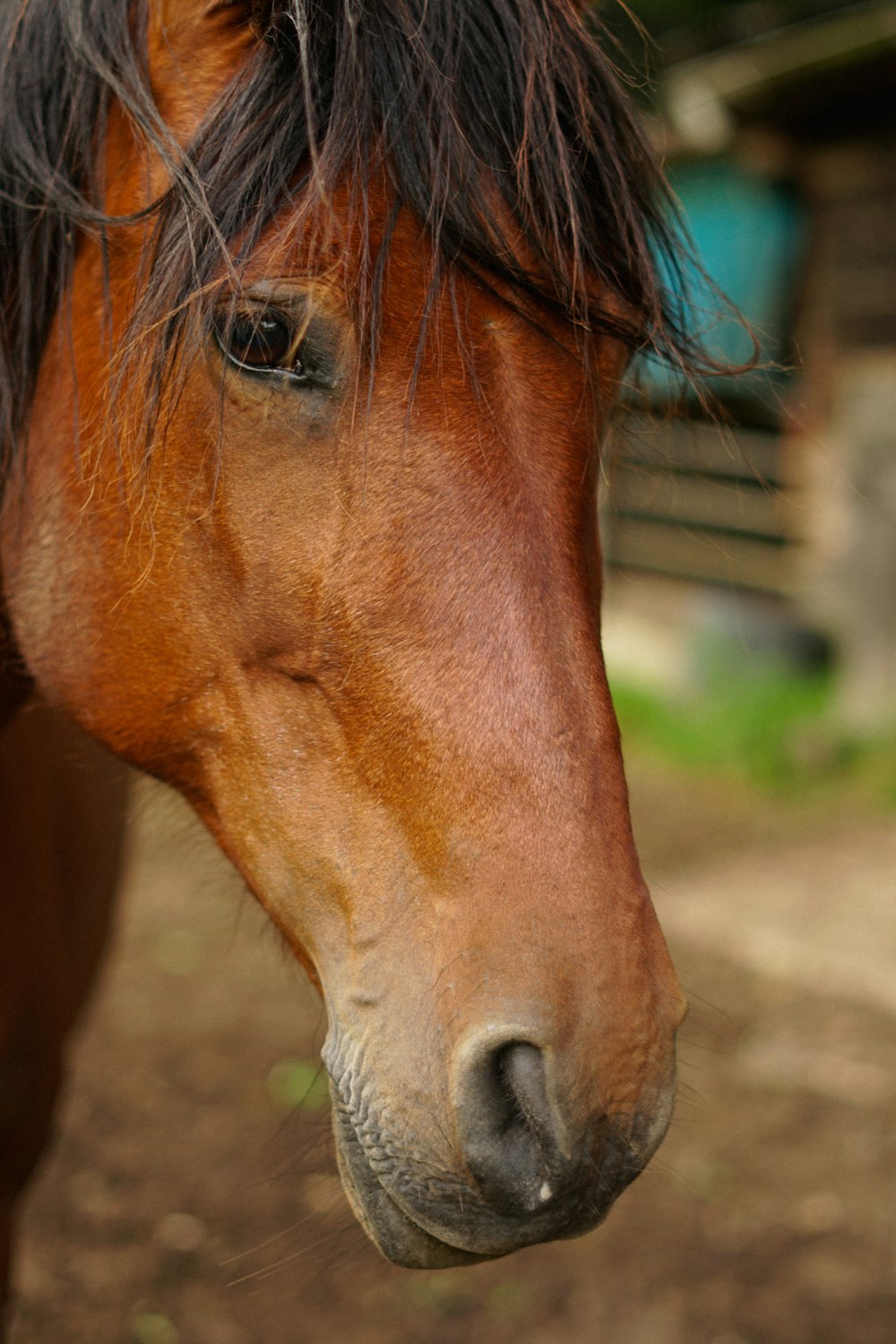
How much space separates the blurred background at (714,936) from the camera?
280 centimetres

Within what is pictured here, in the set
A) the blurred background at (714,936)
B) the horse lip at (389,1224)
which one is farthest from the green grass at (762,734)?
the horse lip at (389,1224)

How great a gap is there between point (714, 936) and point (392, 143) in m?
3.78

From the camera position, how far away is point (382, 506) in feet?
4.29

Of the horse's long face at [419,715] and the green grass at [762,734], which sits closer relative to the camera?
the horse's long face at [419,715]

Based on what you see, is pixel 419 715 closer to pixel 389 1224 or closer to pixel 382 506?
pixel 382 506

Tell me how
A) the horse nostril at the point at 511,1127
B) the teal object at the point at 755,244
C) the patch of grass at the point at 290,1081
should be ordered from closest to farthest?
the horse nostril at the point at 511,1127 → the patch of grass at the point at 290,1081 → the teal object at the point at 755,244

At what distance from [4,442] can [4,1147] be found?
51.8 inches

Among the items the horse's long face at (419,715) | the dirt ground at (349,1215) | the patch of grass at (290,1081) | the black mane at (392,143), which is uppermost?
the black mane at (392,143)

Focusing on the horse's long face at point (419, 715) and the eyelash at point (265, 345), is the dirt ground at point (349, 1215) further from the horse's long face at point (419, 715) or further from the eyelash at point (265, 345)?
the eyelash at point (265, 345)

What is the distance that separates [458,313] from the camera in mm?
1337

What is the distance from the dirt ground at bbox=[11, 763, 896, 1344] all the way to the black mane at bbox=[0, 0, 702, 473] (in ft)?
2.85

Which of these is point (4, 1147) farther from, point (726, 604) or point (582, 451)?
point (726, 604)

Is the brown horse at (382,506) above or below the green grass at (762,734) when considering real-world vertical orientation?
above

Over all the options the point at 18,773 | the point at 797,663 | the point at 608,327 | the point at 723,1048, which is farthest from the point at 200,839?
the point at 797,663
